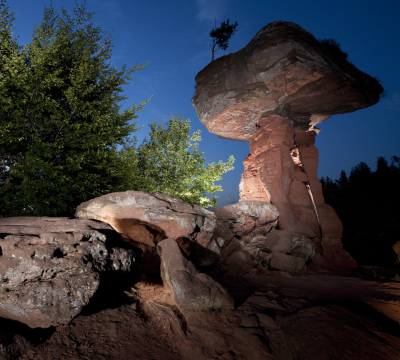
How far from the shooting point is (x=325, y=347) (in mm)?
2516

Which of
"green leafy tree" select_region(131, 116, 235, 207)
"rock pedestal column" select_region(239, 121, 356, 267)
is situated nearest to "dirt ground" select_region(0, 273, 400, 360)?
"rock pedestal column" select_region(239, 121, 356, 267)

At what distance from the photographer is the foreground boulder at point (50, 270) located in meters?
2.46

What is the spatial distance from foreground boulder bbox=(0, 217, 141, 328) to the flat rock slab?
73.7 inches

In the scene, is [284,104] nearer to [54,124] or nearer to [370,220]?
[54,124]

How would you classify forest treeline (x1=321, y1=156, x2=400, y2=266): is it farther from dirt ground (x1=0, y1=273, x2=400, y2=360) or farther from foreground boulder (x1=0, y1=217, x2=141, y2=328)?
foreground boulder (x1=0, y1=217, x2=141, y2=328)

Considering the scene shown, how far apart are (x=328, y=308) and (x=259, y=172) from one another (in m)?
8.88

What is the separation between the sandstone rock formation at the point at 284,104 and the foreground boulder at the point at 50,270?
30.6 feet

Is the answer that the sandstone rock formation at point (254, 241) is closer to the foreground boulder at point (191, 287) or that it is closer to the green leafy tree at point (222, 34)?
the foreground boulder at point (191, 287)

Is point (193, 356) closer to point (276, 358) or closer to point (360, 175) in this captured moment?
point (276, 358)

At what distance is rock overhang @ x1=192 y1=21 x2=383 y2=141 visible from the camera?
9320 millimetres

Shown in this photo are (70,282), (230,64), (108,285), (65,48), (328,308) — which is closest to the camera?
(70,282)

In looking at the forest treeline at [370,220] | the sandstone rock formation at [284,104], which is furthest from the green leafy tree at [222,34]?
the forest treeline at [370,220]

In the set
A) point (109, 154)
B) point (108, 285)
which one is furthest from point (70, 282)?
point (109, 154)

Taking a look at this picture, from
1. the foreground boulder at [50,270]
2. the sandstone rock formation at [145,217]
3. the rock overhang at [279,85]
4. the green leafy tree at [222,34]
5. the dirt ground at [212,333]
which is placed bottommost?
the dirt ground at [212,333]
